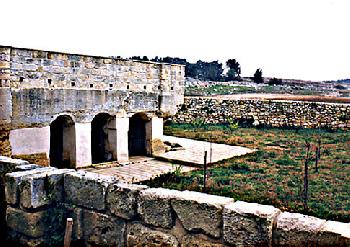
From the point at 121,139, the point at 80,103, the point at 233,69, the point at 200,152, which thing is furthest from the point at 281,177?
the point at 233,69

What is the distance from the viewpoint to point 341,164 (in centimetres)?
1577

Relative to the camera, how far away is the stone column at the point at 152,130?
17141 millimetres

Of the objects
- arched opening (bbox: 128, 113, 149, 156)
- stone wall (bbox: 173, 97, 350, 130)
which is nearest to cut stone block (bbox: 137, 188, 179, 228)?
arched opening (bbox: 128, 113, 149, 156)

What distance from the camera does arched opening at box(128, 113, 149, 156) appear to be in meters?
17.6

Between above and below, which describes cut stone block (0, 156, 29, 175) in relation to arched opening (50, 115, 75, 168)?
above

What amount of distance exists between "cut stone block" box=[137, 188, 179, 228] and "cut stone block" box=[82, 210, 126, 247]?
36cm

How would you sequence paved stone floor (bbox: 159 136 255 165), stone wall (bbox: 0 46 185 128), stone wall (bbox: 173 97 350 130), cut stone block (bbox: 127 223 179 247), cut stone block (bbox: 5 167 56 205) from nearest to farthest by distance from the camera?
cut stone block (bbox: 127 223 179 247)
cut stone block (bbox: 5 167 56 205)
stone wall (bbox: 0 46 185 128)
paved stone floor (bbox: 159 136 255 165)
stone wall (bbox: 173 97 350 130)

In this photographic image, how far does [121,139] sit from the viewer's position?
1573 centimetres

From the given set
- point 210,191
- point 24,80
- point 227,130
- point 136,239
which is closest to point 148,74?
point 24,80

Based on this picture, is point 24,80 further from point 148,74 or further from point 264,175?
point 264,175

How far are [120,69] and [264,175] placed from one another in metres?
6.20

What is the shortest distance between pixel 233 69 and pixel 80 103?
2461 inches

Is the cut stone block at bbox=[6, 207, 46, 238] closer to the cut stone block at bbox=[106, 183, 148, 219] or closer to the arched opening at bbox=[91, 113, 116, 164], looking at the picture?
the cut stone block at bbox=[106, 183, 148, 219]

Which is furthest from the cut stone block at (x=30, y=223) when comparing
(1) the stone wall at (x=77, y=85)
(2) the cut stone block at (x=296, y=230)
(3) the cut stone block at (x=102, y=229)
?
(1) the stone wall at (x=77, y=85)
